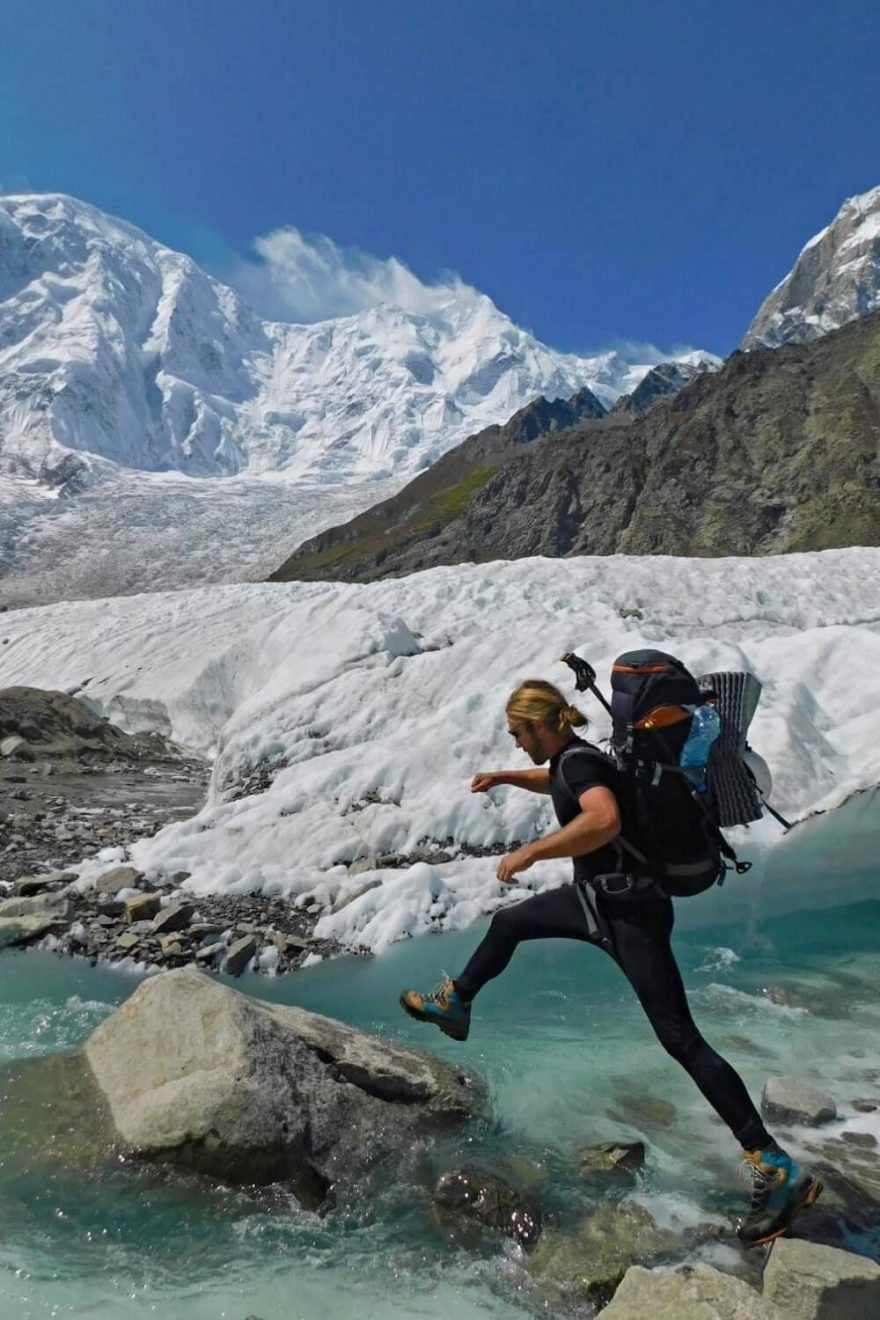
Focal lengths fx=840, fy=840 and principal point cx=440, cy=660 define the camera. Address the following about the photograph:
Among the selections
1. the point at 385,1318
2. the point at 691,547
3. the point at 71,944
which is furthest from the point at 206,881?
the point at 691,547

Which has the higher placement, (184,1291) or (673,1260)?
(673,1260)

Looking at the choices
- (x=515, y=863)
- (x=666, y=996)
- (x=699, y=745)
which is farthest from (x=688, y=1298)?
(x=699, y=745)

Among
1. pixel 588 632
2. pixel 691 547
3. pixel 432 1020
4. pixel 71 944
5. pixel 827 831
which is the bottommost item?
pixel 71 944

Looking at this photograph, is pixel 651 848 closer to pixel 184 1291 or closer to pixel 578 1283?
pixel 578 1283

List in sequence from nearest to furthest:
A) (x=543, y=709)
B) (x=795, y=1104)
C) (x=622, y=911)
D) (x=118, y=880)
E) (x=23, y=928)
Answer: (x=622, y=911) → (x=543, y=709) → (x=795, y=1104) → (x=23, y=928) → (x=118, y=880)

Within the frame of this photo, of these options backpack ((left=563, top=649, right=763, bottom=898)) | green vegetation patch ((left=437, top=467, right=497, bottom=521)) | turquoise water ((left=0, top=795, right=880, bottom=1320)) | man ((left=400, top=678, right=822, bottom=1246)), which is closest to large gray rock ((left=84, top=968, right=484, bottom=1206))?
turquoise water ((left=0, top=795, right=880, bottom=1320))

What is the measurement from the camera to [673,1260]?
4191 mm

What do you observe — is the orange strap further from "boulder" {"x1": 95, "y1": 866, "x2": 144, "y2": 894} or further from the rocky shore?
"boulder" {"x1": 95, "y1": 866, "x2": 144, "y2": 894}

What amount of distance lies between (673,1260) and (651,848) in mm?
2035

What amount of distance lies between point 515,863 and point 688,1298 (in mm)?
1899

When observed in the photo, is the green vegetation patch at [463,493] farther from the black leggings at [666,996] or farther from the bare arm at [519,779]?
the black leggings at [666,996]

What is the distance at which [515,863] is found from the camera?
4227 millimetres

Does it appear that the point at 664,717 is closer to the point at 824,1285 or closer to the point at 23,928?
the point at 824,1285

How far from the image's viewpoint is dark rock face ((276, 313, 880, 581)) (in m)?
88.4
